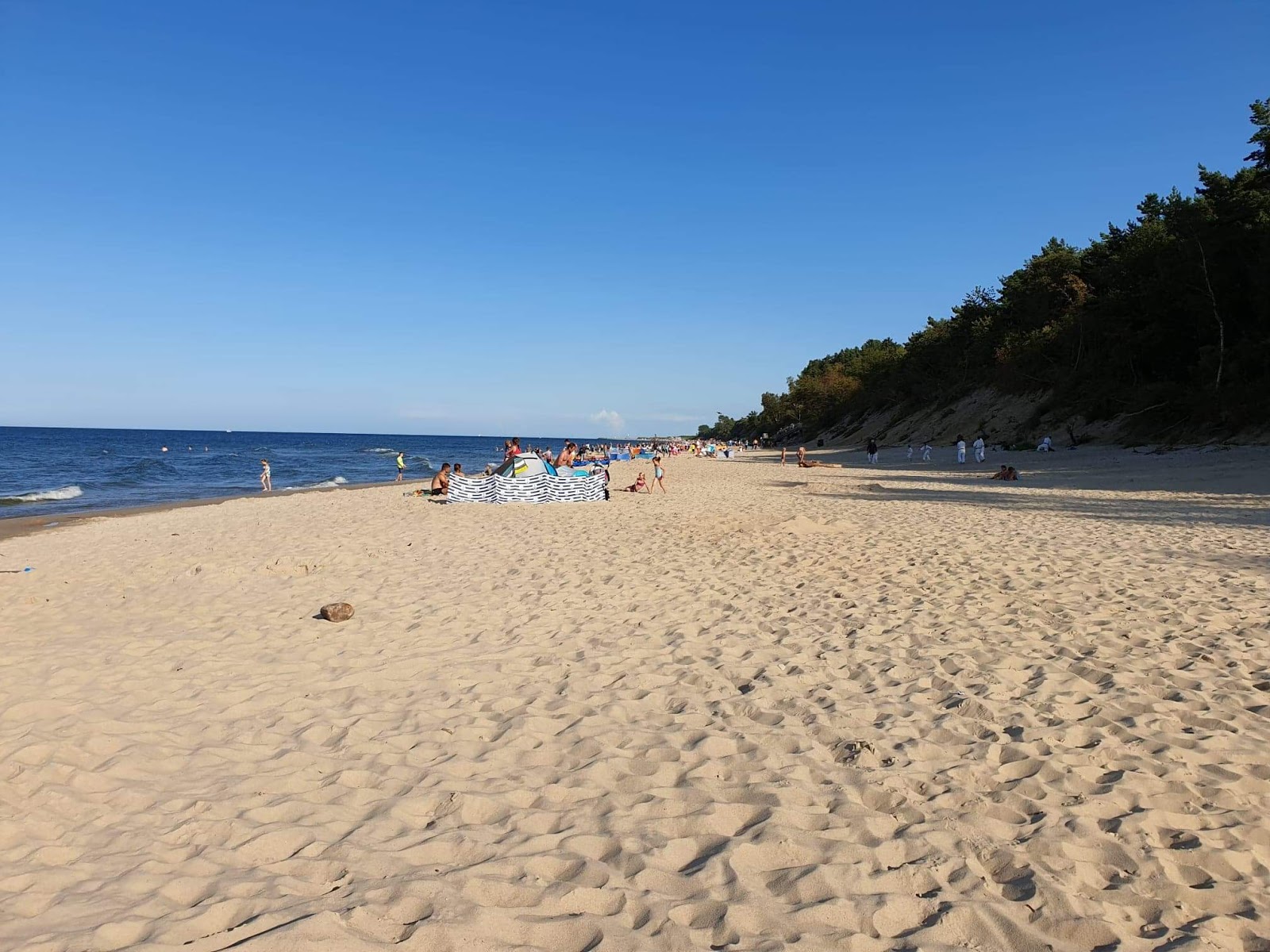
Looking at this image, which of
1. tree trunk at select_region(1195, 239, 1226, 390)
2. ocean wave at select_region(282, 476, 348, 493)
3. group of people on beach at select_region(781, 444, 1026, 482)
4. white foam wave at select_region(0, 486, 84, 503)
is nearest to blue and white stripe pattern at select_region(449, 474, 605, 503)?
group of people on beach at select_region(781, 444, 1026, 482)

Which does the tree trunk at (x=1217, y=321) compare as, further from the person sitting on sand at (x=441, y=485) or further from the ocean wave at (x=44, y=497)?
the ocean wave at (x=44, y=497)

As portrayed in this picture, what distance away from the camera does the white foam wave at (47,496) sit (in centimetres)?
2427

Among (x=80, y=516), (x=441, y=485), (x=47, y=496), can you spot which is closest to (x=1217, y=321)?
(x=441, y=485)

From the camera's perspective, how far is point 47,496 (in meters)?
25.6

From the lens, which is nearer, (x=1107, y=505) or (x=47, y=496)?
(x=1107, y=505)

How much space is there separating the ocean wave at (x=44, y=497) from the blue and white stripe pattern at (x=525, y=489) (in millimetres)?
16804

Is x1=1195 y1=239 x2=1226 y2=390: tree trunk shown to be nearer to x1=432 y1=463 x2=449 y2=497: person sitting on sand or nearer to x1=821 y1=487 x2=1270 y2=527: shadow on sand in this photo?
x1=821 y1=487 x2=1270 y2=527: shadow on sand

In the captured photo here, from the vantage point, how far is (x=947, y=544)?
10430mm

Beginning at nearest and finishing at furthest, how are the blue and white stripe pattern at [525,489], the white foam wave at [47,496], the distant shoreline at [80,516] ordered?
1. the distant shoreline at [80,516]
2. the blue and white stripe pattern at [525,489]
3. the white foam wave at [47,496]

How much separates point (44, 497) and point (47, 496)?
0.92ft

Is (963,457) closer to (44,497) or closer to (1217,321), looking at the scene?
(1217,321)

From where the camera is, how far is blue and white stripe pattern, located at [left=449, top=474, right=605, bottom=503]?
18.4 meters

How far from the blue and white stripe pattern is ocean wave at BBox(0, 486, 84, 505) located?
16.8 metres

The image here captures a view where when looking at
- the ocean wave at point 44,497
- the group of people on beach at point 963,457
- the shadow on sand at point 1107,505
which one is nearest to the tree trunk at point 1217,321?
the group of people on beach at point 963,457
